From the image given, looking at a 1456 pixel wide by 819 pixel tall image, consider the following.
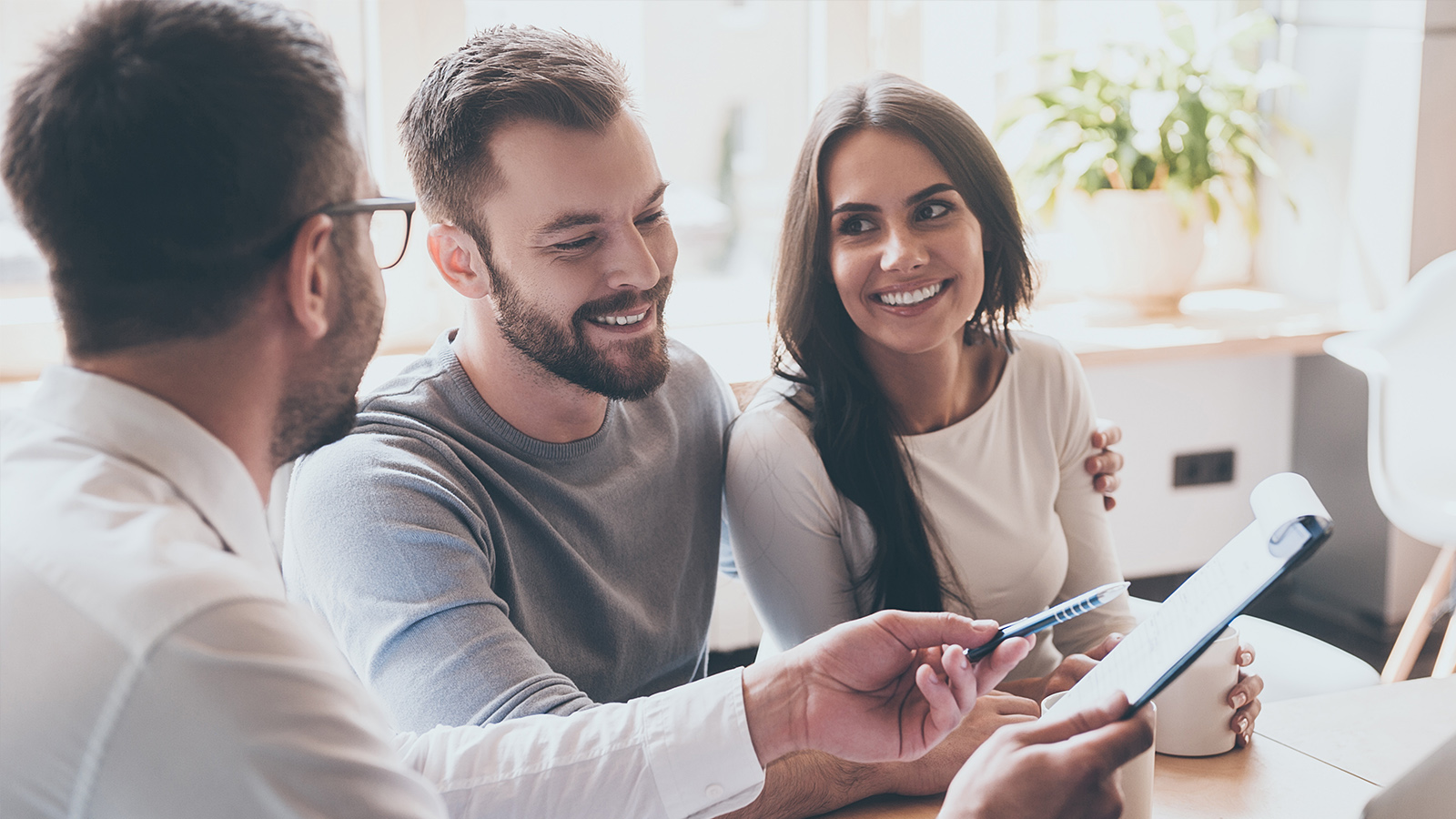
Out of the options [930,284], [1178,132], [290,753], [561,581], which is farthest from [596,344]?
[1178,132]

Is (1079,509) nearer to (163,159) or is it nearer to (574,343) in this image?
(574,343)

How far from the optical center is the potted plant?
2.85 meters

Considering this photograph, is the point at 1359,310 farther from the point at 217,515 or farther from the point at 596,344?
the point at 217,515

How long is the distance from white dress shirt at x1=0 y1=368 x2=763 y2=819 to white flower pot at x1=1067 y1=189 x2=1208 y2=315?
249 cm

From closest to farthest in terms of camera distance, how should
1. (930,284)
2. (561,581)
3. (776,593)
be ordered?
(561,581) → (776,593) → (930,284)

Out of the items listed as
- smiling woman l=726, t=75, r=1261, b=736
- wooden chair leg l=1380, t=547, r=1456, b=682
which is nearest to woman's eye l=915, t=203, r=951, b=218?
smiling woman l=726, t=75, r=1261, b=736

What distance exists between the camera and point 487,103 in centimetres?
128

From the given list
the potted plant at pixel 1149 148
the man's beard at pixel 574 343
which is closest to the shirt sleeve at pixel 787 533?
the man's beard at pixel 574 343

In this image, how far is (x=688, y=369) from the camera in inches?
62.2

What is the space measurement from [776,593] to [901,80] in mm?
690

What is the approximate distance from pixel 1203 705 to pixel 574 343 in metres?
0.72

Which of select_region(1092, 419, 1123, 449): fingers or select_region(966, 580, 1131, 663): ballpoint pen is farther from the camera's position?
select_region(1092, 419, 1123, 449): fingers

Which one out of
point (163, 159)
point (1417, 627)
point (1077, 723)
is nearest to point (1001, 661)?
point (1077, 723)

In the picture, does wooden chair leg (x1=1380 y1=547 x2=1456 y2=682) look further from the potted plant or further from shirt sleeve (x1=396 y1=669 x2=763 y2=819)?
shirt sleeve (x1=396 y1=669 x2=763 y2=819)
